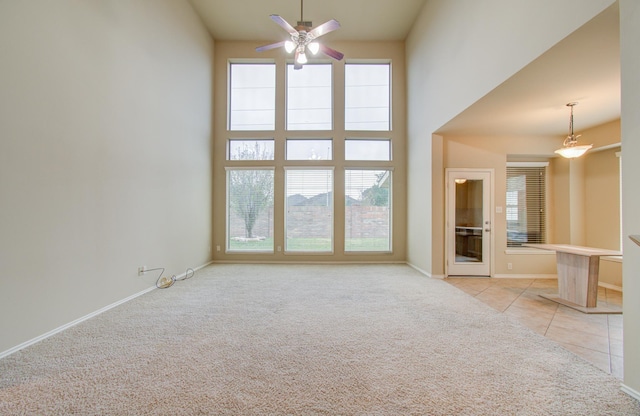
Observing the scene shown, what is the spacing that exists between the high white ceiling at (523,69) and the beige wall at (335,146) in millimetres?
272

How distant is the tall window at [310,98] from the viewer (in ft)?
20.6

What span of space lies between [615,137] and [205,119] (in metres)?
7.17

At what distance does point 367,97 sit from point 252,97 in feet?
8.66

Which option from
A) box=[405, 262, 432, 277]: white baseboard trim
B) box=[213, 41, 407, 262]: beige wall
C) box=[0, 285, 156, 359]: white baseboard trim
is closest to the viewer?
box=[0, 285, 156, 359]: white baseboard trim

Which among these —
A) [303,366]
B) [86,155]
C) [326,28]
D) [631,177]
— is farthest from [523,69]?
[86,155]

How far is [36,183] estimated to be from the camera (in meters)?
2.38

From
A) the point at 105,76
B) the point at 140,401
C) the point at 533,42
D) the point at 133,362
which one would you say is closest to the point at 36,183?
the point at 105,76

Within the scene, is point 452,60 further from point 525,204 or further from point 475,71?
point 525,204

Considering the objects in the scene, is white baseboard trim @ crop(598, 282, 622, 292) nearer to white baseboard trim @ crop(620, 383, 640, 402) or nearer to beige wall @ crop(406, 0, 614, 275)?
beige wall @ crop(406, 0, 614, 275)

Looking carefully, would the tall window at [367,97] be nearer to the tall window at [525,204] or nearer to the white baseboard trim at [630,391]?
the tall window at [525,204]

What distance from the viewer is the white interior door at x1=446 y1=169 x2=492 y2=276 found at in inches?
193

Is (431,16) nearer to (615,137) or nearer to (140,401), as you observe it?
(615,137)

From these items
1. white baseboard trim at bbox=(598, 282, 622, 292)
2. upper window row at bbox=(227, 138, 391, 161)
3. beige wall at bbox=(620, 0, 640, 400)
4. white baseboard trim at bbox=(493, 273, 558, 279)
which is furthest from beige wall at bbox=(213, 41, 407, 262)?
beige wall at bbox=(620, 0, 640, 400)

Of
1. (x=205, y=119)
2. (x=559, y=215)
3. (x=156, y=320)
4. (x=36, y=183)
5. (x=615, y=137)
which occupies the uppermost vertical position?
(x=205, y=119)
